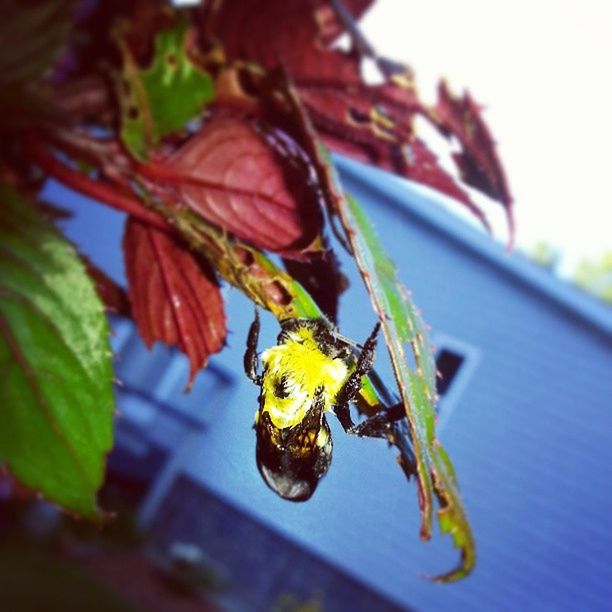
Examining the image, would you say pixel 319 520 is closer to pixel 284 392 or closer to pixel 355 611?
pixel 284 392

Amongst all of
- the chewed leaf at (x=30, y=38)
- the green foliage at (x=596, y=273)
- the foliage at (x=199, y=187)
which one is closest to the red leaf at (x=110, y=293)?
the foliage at (x=199, y=187)

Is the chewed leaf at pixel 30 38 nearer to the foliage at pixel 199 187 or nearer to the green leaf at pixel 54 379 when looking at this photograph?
the foliage at pixel 199 187

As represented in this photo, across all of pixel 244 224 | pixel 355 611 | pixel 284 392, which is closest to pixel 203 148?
pixel 244 224

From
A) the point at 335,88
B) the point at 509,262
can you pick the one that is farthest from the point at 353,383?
the point at 509,262

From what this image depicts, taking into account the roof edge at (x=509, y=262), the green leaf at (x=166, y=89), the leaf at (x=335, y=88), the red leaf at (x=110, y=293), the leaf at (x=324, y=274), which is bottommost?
the red leaf at (x=110, y=293)

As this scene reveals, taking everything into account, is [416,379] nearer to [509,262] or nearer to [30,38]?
[30,38]

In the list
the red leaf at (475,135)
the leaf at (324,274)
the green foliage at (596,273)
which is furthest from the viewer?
the green foliage at (596,273)

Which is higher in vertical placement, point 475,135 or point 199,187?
point 475,135
